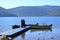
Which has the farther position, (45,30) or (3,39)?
(45,30)

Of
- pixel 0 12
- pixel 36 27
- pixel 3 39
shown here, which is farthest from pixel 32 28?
pixel 0 12

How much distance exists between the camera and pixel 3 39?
6.12 meters

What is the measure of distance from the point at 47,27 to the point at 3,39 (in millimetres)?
31430

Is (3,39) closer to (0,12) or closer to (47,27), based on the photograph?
(47,27)

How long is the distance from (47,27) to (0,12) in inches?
6502

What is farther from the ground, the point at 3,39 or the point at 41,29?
the point at 3,39

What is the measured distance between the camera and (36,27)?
119ft

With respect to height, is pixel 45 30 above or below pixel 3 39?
below

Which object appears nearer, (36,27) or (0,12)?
(36,27)

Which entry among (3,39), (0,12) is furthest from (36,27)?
(0,12)

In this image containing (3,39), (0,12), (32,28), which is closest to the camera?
(3,39)

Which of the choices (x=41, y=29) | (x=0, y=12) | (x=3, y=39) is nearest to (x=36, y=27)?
(x=41, y=29)

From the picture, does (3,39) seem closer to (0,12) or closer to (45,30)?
(45,30)

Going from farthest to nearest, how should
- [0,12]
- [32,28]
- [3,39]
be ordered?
1. [0,12]
2. [32,28]
3. [3,39]
